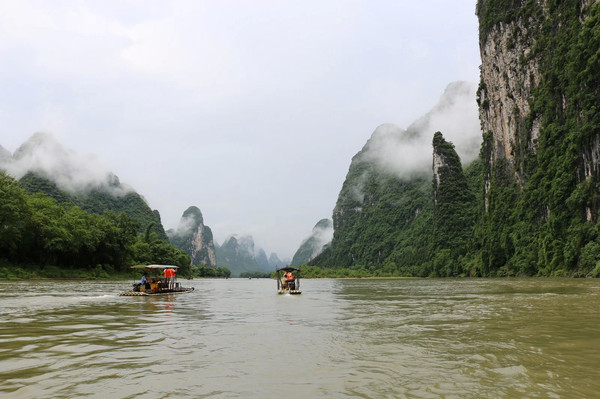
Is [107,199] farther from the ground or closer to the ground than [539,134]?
closer to the ground

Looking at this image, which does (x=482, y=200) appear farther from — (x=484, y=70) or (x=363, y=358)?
(x=363, y=358)

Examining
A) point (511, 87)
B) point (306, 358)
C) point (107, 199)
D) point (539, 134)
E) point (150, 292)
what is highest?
point (511, 87)

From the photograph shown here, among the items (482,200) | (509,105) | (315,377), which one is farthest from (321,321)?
(482,200)

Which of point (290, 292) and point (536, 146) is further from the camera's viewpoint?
point (536, 146)

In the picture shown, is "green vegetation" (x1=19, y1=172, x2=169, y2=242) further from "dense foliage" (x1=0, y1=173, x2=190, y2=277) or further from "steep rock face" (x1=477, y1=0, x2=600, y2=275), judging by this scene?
"steep rock face" (x1=477, y1=0, x2=600, y2=275)

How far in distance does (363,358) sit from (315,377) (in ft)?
6.07

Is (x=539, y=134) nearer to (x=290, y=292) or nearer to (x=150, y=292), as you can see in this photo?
(x=290, y=292)

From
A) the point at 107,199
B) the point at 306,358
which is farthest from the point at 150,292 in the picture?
the point at 107,199

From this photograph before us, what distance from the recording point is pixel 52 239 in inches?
2224

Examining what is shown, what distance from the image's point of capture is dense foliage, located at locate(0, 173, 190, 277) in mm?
52750

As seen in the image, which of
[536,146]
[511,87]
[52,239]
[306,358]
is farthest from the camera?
[511,87]

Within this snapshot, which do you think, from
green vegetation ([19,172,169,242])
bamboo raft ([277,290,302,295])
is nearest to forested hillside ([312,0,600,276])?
bamboo raft ([277,290,302,295])

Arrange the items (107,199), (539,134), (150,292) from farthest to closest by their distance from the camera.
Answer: (107,199) < (539,134) < (150,292)

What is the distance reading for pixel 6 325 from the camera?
550 inches
